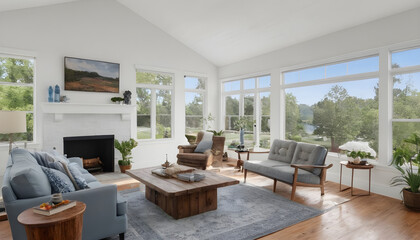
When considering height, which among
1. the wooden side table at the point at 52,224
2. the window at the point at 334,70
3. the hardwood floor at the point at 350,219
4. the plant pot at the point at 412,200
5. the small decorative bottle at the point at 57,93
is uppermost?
the window at the point at 334,70

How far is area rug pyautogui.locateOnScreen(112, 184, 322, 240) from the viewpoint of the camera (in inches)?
115

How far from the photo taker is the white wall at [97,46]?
17.0ft

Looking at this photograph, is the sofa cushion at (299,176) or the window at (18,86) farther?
the window at (18,86)

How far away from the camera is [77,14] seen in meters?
5.69

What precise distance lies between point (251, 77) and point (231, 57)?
2.68ft

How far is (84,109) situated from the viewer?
561 cm

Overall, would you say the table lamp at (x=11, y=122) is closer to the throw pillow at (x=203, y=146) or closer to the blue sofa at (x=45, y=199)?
the blue sofa at (x=45, y=199)

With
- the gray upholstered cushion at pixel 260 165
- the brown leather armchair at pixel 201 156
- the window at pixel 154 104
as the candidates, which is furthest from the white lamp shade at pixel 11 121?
the gray upholstered cushion at pixel 260 165

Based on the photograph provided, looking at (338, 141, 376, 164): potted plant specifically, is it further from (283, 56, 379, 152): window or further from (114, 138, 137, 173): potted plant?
(114, 138, 137, 173): potted plant

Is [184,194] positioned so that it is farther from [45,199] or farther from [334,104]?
[334,104]

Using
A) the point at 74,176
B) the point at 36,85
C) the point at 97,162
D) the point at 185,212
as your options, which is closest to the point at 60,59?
the point at 36,85

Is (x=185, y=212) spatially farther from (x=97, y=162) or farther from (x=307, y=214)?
(x=97, y=162)

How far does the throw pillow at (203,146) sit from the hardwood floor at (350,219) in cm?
211

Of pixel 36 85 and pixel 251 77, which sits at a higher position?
pixel 251 77
